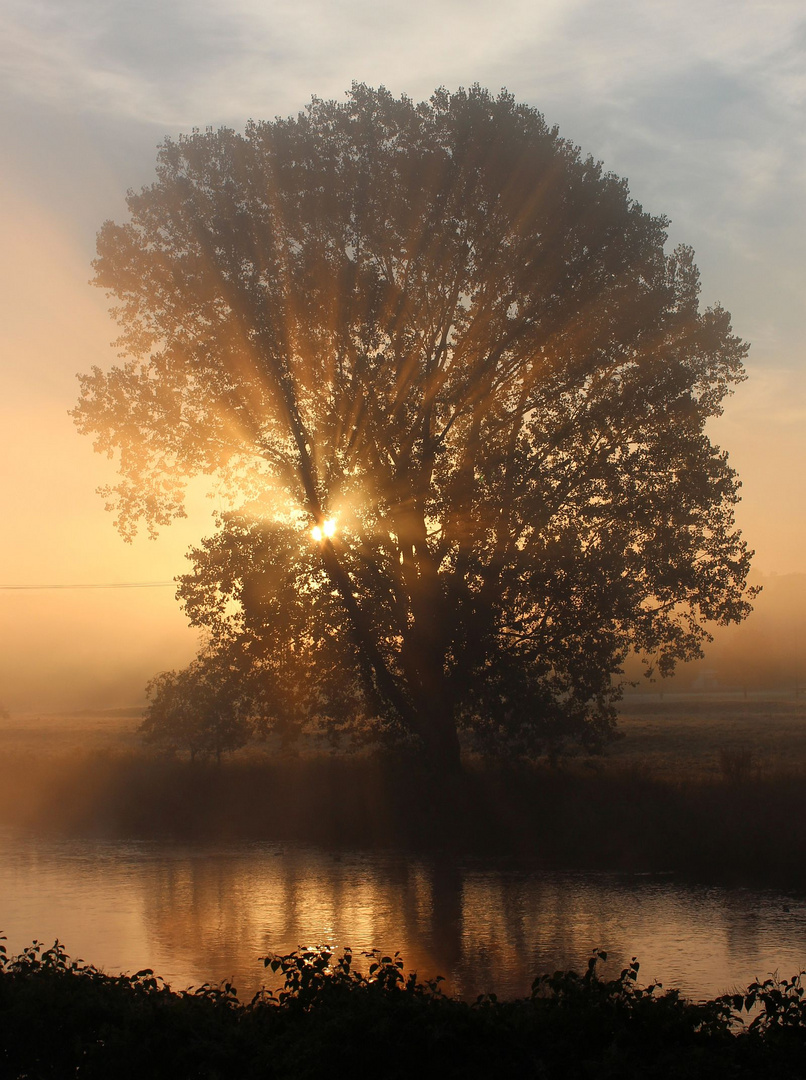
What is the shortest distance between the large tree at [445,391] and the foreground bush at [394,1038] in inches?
614

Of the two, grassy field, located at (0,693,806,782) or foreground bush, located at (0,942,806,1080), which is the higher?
foreground bush, located at (0,942,806,1080)

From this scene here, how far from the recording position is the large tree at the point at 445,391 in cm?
2278

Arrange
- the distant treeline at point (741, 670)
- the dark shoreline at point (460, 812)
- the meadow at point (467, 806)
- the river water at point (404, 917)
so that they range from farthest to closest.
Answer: the distant treeline at point (741, 670), the meadow at point (467, 806), the dark shoreline at point (460, 812), the river water at point (404, 917)

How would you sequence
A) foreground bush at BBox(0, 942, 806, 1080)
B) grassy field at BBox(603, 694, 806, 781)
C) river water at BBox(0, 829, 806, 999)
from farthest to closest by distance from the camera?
grassy field at BBox(603, 694, 806, 781) → river water at BBox(0, 829, 806, 999) → foreground bush at BBox(0, 942, 806, 1080)

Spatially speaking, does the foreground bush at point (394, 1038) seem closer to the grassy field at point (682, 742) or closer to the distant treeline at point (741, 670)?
the grassy field at point (682, 742)

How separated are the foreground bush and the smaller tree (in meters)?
17.8

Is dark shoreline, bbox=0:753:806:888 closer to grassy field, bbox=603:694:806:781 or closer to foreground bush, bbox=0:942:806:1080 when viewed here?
grassy field, bbox=603:694:806:781

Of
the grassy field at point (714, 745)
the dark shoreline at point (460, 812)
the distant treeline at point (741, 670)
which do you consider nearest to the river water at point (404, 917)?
the dark shoreline at point (460, 812)

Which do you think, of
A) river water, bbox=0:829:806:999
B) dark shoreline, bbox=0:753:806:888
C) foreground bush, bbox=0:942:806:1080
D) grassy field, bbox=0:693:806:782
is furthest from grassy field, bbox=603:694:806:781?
foreground bush, bbox=0:942:806:1080

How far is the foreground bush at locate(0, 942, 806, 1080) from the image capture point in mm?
6449

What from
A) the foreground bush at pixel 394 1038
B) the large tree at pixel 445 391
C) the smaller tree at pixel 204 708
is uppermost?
the large tree at pixel 445 391

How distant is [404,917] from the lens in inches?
588

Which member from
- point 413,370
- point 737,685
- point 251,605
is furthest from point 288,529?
point 737,685

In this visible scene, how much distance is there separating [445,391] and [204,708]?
11.9 metres
